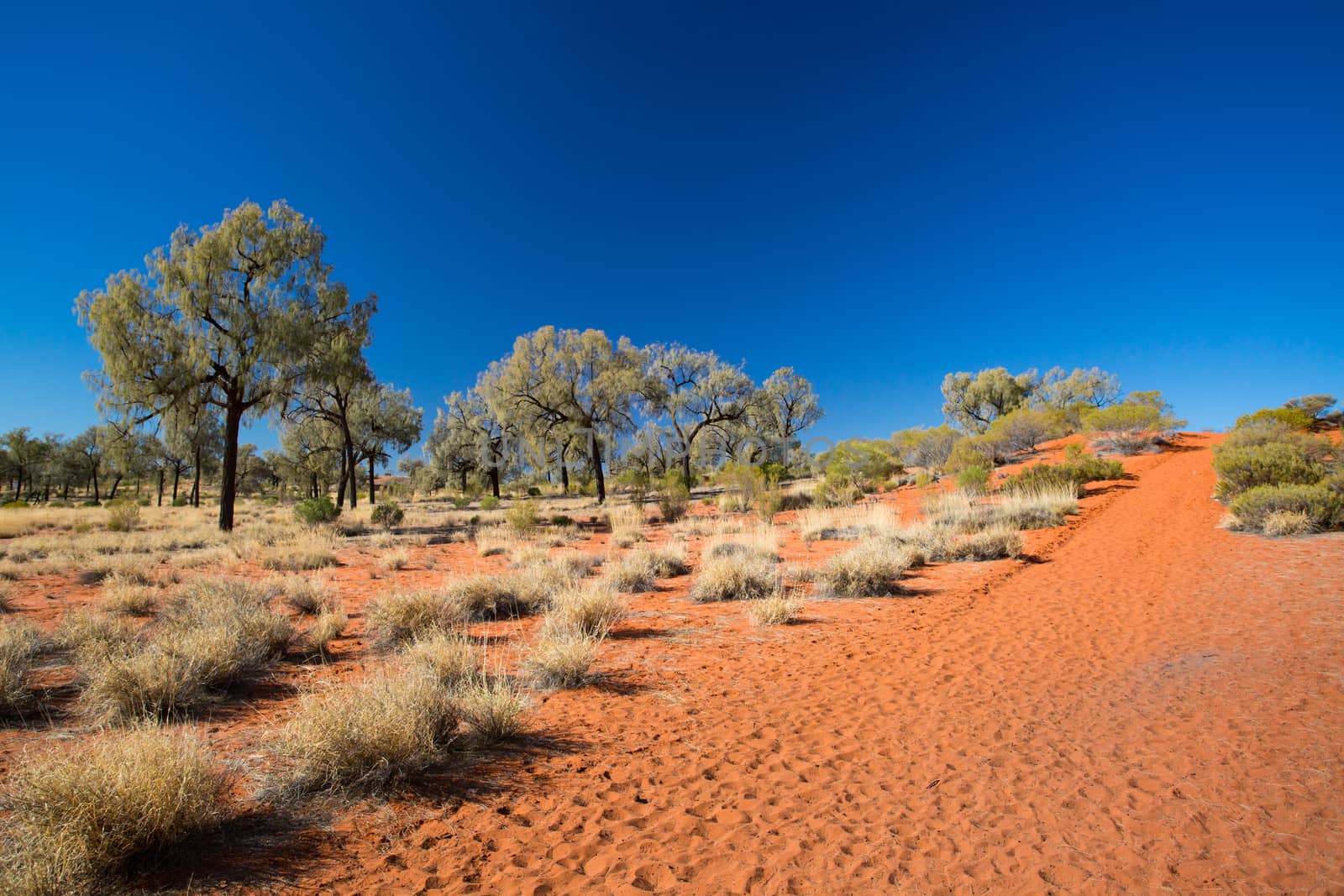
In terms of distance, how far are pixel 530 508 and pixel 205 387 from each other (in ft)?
36.3

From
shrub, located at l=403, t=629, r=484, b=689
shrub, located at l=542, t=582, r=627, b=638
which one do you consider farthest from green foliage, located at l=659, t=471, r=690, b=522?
shrub, located at l=403, t=629, r=484, b=689

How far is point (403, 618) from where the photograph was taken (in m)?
6.91

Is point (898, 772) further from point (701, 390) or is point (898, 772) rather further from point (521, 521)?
point (701, 390)

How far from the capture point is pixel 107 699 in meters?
4.51

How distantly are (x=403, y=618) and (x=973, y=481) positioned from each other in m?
19.4

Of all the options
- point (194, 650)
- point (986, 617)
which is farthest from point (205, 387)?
point (986, 617)

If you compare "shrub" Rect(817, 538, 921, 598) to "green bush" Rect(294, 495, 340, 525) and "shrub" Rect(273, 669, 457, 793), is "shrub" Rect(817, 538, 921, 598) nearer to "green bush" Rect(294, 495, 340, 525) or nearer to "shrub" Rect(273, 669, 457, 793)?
"shrub" Rect(273, 669, 457, 793)

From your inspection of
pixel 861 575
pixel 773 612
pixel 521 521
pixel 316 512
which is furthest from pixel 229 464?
pixel 861 575

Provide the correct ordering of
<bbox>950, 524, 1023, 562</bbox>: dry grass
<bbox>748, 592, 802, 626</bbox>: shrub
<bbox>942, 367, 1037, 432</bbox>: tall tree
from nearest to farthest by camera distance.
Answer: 1. <bbox>748, 592, 802, 626</bbox>: shrub
2. <bbox>950, 524, 1023, 562</bbox>: dry grass
3. <bbox>942, 367, 1037, 432</bbox>: tall tree

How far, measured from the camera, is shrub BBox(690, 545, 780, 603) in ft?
29.7

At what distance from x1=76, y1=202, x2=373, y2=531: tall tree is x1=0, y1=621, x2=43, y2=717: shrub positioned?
44.2 ft

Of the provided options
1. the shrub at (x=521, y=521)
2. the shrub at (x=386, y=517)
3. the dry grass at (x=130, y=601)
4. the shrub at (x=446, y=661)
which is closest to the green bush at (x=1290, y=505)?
the shrub at (x=446, y=661)

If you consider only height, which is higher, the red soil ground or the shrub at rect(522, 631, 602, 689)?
the shrub at rect(522, 631, 602, 689)

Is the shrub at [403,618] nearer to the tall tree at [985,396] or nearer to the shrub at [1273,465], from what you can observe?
the shrub at [1273,465]
